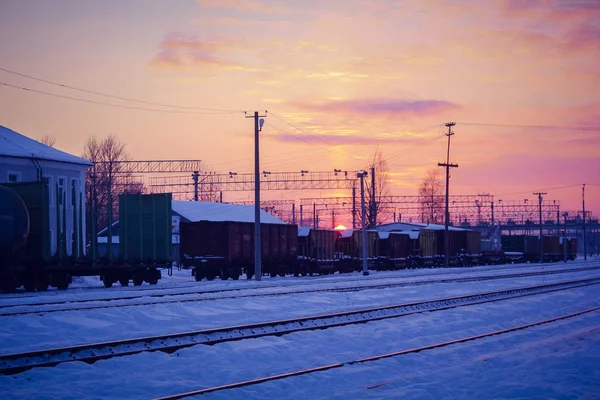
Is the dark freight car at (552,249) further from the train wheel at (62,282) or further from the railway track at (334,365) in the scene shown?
the railway track at (334,365)

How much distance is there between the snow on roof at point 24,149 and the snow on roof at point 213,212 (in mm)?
19279

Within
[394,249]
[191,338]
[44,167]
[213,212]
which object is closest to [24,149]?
[44,167]

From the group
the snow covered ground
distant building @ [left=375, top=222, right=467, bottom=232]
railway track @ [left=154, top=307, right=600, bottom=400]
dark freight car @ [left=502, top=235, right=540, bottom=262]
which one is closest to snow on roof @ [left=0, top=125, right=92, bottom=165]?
the snow covered ground

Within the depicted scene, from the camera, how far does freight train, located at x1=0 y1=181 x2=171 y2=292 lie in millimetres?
27266

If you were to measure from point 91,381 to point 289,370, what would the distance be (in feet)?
10.9

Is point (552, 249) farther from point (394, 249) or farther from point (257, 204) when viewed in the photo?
point (257, 204)

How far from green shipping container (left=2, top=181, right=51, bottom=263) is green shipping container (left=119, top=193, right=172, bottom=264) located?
584 centimetres

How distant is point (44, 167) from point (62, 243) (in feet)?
62.2

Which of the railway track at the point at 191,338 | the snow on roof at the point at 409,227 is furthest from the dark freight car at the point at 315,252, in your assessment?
the railway track at the point at 191,338

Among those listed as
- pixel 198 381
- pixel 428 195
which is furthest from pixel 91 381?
pixel 428 195

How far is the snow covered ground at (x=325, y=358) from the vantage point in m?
10.3

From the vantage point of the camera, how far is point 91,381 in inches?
421

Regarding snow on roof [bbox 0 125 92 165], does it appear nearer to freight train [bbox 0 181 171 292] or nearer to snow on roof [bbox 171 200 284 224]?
freight train [bbox 0 181 171 292]

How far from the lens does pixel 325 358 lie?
13.3 meters
